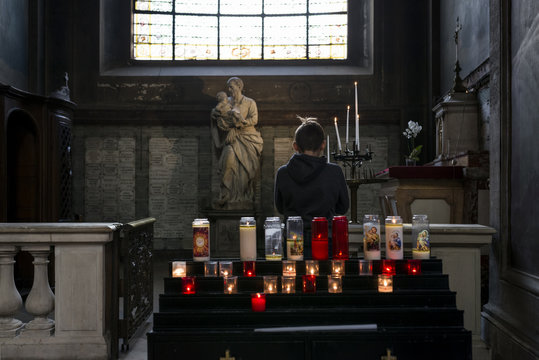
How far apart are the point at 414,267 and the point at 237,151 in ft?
21.5

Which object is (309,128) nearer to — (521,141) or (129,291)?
(521,141)

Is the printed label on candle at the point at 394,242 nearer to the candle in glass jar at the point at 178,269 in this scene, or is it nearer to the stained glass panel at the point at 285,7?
the candle in glass jar at the point at 178,269

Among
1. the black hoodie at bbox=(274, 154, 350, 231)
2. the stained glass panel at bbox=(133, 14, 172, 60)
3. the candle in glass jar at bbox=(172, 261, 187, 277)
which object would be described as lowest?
the candle in glass jar at bbox=(172, 261, 187, 277)

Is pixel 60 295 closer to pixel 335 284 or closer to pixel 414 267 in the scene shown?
pixel 335 284

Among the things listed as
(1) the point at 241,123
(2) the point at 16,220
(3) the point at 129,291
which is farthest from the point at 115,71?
(3) the point at 129,291

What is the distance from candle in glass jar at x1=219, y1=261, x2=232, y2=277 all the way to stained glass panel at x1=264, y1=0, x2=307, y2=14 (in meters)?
9.12

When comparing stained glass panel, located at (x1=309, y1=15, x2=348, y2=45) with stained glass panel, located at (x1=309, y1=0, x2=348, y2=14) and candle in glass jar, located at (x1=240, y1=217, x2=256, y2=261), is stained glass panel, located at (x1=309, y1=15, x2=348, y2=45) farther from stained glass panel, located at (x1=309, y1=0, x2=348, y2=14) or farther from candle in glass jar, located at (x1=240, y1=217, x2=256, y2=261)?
candle in glass jar, located at (x1=240, y1=217, x2=256, y2=261)

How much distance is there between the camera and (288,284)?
240 centimetres

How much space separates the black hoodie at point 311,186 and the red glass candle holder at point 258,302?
64cm

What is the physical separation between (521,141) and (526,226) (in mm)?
505

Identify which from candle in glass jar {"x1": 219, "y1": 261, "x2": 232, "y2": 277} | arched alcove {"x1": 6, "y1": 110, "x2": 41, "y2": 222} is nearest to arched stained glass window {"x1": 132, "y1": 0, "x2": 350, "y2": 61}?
arched alcove {"x1": 6, "y1": 110, "x2": 41, "y2": 222}

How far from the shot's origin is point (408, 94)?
32.9 feet

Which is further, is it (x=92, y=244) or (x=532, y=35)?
(x=92, y=244)

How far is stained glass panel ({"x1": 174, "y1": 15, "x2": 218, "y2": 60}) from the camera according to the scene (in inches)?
Answer: 423
